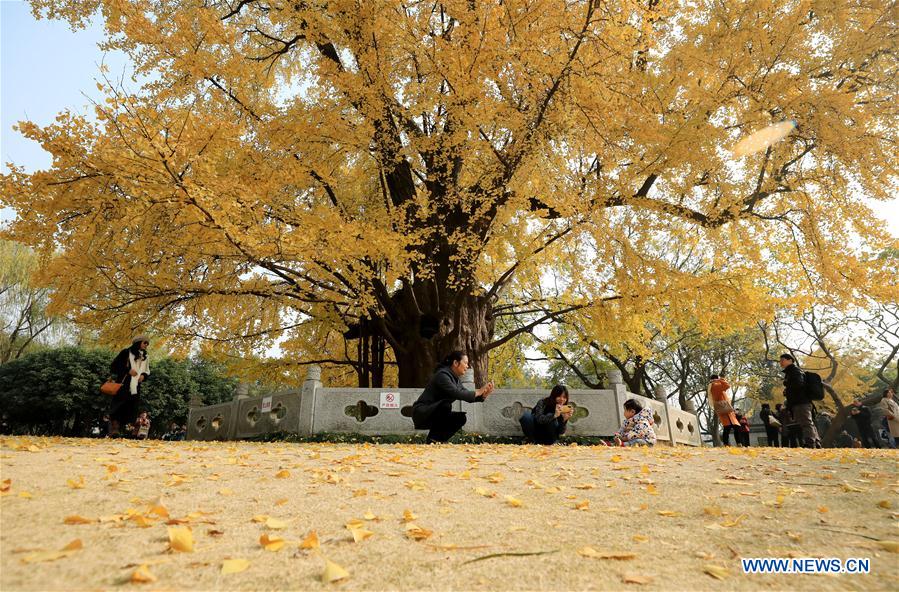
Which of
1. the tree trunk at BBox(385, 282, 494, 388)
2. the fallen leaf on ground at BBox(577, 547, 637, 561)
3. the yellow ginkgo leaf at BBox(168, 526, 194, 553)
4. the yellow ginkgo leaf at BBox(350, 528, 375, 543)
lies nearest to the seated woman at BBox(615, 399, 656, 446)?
the tree trunk at BBox(385, 282, 494, 388)

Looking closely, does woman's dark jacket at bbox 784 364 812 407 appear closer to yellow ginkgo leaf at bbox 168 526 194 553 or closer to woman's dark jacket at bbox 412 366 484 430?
woman's dark jacket at bbox 412 366 484 430

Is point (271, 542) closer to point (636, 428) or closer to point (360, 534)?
point (360, 534)

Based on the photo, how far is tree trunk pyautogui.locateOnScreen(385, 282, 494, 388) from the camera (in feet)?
32.5

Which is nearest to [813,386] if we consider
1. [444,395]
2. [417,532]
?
→ [444,395]

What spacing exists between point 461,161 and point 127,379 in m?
7.11

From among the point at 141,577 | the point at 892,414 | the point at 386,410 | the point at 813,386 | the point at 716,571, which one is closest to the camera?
the point at 141,577

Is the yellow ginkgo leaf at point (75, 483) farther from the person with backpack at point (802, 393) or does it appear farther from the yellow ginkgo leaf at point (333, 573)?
the person with backpack at point (802, 393)

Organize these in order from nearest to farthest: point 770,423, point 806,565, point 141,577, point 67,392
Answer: point 141,577 < point 806,565 < point 770,423 < point 67,392

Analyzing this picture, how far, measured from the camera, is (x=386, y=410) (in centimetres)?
886

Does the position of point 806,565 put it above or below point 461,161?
below

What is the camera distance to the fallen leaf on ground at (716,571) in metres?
1.85

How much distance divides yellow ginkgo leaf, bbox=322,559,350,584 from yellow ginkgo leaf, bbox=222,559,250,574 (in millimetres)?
305

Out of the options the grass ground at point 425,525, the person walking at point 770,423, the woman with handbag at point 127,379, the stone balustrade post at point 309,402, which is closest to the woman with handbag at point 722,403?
the person walking at point 770,423

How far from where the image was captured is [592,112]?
761 centimetres
